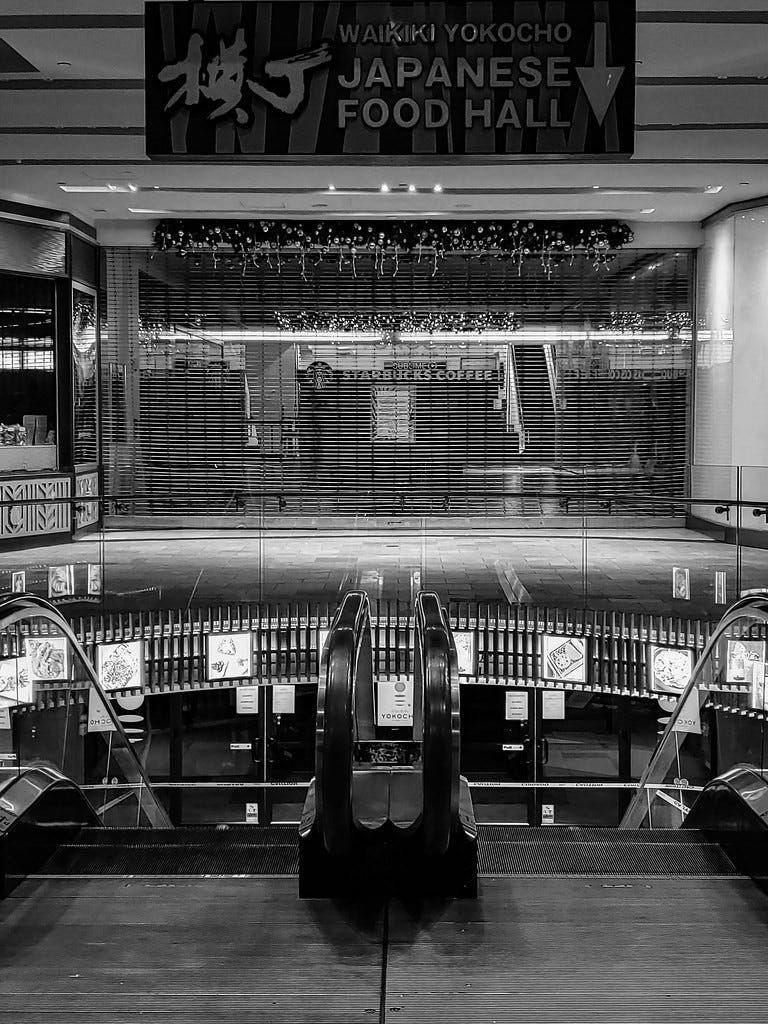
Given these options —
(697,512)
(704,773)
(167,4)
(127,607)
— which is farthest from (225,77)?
(697,512)

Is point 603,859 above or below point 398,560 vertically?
below

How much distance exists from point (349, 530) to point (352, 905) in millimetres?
8105

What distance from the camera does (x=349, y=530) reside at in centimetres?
1081

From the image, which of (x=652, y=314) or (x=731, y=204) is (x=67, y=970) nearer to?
(x=731, y=204)

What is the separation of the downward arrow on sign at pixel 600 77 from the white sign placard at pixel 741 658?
16.7 ft

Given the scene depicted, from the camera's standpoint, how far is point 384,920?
265 centimetres

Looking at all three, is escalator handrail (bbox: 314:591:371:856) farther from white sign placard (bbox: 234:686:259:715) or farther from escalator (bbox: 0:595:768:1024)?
white sign placard (bbox: 234:686:259:715)

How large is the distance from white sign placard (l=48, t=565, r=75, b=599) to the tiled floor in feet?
0.38

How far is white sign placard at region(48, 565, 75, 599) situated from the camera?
30.9 ft

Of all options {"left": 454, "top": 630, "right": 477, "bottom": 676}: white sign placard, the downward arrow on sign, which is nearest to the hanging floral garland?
{"left": 454, "top": 630, "right": 477, "bottom": 676}: white sign placard

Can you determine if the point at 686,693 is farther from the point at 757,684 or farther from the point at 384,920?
the point at 384,920

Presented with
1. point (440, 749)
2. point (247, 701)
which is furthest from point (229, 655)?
point (440, 749)

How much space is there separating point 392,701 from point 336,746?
8419mm

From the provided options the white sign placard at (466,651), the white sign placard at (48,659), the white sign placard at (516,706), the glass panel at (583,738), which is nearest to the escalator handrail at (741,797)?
the white sign placard at (48,659)
